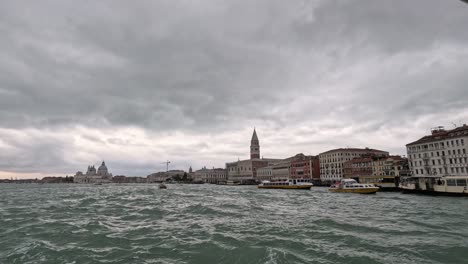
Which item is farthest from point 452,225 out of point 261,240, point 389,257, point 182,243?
point 182,243

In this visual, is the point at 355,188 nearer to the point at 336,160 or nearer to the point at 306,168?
the point at 336,160

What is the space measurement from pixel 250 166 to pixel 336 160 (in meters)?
64.9

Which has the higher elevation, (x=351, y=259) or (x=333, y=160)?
(x=333, y=160)

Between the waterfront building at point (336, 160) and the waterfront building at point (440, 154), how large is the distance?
28.4 metres

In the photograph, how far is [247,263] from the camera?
8281mm

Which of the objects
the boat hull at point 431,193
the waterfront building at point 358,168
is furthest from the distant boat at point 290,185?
the waterfront building at point 358,168

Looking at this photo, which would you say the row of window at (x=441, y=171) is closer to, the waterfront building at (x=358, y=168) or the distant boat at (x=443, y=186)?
the waterfront building at (x=358, y=168)

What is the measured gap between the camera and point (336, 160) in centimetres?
9812

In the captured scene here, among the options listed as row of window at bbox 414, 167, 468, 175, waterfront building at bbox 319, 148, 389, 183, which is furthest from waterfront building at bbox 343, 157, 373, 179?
row of window at bbox 414, 167, 468, 175

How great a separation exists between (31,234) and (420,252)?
15.3 meters

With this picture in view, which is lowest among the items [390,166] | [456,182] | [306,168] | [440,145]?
[456,182]

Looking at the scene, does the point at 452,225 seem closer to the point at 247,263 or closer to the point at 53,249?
A: the point at 247,263

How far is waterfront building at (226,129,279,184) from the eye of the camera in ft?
509

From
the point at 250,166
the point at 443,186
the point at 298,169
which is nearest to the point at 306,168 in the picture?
the point at 298,169
